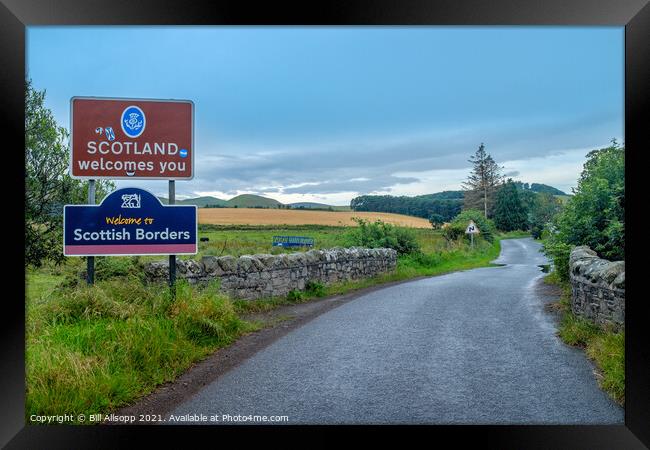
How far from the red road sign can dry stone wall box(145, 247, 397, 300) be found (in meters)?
1.70

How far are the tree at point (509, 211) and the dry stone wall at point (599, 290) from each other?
3591 mm

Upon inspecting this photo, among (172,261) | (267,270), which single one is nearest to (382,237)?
(267,270)

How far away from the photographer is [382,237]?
16.5 m

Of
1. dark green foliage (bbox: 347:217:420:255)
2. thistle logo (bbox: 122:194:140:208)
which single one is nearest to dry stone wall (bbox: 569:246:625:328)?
thistle logo (bbox: 122:194:140:208)

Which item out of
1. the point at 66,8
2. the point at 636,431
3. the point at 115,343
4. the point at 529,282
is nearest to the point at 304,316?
the point at 115,343

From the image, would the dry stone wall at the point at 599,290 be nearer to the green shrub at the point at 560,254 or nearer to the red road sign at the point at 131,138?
the green shrub at the point at 560,254

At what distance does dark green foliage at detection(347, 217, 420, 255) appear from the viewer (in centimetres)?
1608

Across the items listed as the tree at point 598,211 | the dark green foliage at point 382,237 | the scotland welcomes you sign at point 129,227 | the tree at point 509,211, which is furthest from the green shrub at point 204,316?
the dark green foliage at point 382,237

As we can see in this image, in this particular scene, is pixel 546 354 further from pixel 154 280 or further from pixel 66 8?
pixel 66 8

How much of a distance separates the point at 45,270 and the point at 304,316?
4.20m

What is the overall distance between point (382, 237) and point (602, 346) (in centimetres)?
1152

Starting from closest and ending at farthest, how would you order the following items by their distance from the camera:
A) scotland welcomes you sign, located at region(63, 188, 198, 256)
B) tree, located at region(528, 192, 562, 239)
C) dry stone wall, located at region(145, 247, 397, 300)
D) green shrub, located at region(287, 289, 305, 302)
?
scotland welcomes you sign, located at region(63, 188, 198, 256), dry stone wall, located at region(145, 247, 397, 300), tree, located at region(528, 192, 562, 239), green shrub, located at region(287, 289, 305, 302)

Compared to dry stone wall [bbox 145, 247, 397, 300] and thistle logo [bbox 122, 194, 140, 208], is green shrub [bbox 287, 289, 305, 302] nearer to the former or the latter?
dry stone wall [bbox 145, 247, 397, 300]

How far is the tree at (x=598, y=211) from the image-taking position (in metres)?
6.56
